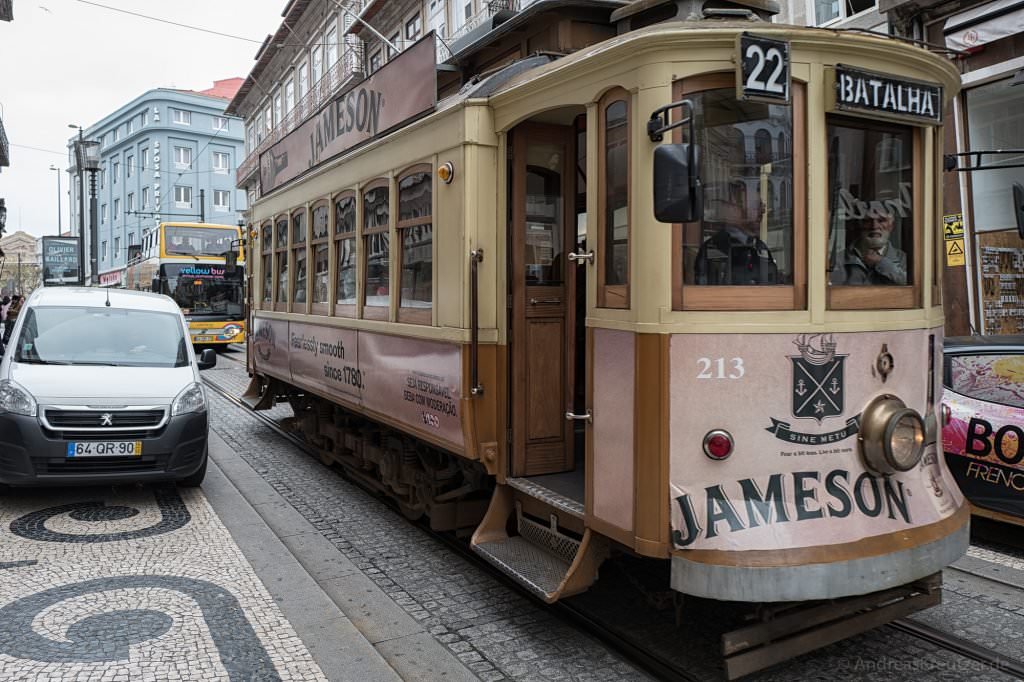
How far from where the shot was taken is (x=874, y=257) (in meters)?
4.23

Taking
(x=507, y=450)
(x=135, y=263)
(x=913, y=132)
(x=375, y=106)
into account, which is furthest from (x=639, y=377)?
(x=135, y=263)

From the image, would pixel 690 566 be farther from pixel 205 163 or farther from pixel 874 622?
pixel 205 163

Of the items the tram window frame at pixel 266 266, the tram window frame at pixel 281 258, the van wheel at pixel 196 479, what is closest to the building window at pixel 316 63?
the tram window frame at pixel 266 266

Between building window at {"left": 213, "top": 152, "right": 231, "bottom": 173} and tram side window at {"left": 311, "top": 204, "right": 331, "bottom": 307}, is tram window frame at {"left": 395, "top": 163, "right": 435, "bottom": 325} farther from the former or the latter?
building window at {"left": 213, "top": 152, "right": 231, "bottom": 173}

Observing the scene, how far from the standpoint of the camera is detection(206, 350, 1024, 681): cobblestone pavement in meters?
4.25

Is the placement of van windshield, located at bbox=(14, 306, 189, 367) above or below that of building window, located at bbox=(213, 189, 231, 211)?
below

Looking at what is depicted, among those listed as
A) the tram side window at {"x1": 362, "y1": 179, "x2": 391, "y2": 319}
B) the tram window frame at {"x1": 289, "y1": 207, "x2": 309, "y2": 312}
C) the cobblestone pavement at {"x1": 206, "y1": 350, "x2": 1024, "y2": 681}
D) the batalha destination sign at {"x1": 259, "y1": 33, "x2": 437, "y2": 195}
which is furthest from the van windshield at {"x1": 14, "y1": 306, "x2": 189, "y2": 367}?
the cobblestone pavement at {"x1": 206, "y1": 350, "x2": 1024, "y2": 681}

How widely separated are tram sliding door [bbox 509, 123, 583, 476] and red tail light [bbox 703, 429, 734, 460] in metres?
1.63

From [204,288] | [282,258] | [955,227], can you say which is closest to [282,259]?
[282,258]

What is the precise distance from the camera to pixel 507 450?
17.4 ft

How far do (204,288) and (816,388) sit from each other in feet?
77.5

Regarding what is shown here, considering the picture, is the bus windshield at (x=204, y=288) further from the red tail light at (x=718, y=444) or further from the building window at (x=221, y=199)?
the building window at (x=221, y=199)

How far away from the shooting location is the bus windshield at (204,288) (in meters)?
24.5

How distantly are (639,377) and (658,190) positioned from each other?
88 cm
